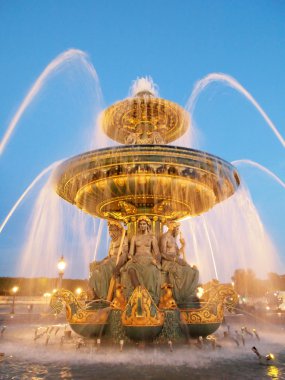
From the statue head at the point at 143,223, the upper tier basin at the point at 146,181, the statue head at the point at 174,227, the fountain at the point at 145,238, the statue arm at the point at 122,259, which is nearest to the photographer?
the fountain at the point at 145,238

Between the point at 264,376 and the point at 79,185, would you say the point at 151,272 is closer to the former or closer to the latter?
the point at 79,185

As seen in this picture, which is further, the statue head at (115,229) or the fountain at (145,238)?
the statue head at (115,229)

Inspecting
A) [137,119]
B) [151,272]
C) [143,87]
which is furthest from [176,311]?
[143,87]

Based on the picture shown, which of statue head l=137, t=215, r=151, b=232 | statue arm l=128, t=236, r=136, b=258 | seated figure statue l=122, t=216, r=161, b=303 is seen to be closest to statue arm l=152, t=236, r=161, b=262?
seated figure statue l=122, t=216, r=161, b=303

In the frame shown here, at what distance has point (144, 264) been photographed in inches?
349

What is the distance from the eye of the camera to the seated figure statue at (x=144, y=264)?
28.5ft

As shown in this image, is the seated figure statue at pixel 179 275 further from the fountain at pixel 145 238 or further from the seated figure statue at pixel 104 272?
the seated figure statue at pixel 104 272

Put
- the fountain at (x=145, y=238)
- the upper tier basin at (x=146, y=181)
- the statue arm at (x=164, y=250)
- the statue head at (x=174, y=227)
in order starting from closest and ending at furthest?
1. the fountain at (x=145, y=238)
2. the upper tier basin at (x=146, y=181)
3. the statue arm at (x=164, y=250)
4. the statue head at (x=174, y=227)

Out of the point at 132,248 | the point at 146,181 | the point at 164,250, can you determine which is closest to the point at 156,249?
the point at 164,250

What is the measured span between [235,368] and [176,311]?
3.09m

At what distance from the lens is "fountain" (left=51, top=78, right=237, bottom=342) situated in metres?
8.38

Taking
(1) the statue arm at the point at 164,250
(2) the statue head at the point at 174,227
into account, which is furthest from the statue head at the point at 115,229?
(2) the statue head at the point at 174,227

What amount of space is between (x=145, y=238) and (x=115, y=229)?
48.4 inches

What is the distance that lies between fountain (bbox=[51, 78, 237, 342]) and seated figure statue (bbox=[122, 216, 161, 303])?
0.03 meters
